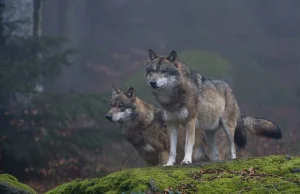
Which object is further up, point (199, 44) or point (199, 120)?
point (199, 44)

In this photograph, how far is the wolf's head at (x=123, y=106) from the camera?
8.73m

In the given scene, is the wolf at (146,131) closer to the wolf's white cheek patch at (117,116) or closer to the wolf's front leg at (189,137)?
the wolf's white cheek patch at (117,116)

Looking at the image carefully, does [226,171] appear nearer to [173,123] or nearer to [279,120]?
[173,123]

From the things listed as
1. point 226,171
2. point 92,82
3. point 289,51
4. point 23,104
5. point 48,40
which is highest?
point 289,51

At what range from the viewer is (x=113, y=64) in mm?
35188

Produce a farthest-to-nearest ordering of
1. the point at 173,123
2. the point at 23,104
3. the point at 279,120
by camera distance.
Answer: the point at 279,120, the point at 23,104, the point at 173,123

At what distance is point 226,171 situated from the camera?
17.5 feet

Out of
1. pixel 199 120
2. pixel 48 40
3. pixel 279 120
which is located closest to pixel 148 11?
pixel 279 120

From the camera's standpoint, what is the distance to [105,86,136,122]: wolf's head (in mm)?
8727

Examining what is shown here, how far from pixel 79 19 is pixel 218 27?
35.1 ft

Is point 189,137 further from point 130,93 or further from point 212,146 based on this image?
point 130,93

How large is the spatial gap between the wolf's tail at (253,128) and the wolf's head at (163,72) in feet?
6.13

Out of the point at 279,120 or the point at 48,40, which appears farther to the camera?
the point at 279,120

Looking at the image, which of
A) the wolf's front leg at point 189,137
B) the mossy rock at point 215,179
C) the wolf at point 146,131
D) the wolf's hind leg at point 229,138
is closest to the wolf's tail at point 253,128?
the wolf at point 146,131
